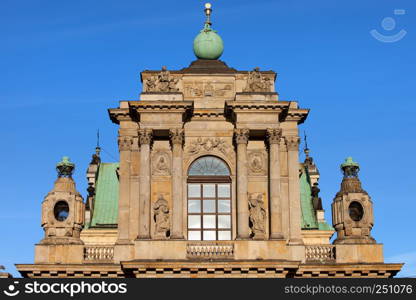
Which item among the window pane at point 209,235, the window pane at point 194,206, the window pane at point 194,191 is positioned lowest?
the window pane at point 209,235

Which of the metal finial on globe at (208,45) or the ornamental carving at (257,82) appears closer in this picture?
the ornamental carving at (257,82)

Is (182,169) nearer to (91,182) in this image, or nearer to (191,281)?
(191,281)

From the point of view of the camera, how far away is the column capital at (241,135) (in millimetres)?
45125

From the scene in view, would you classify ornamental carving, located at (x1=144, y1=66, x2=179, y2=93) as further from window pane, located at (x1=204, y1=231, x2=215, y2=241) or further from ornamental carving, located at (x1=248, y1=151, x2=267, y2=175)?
window pane, located at (x1=204, y1=231, x2=215, y2=241)

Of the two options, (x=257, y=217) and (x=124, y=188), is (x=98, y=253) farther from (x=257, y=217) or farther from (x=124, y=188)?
(x=257, y=217)

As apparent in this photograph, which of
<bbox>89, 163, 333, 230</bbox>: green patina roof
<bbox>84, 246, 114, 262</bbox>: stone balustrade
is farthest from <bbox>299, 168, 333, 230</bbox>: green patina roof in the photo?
<bbox>84, 246, 114, 262</bbox>: stone balustrade

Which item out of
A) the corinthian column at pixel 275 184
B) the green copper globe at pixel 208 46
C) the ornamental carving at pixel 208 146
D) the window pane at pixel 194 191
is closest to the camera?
the corinthian column at pixel 275 184

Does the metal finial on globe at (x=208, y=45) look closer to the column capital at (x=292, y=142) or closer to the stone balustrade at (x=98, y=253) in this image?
the column capital at (x=292, y=142)

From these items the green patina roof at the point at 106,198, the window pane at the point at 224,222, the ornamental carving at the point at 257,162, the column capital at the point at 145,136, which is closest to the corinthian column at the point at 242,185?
the ornamental carving at the point at 257,162

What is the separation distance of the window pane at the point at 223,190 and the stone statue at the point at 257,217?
1.43m

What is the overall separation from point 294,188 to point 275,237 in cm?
319

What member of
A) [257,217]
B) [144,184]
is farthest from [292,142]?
[144,184]

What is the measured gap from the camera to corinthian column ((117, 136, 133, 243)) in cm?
4444

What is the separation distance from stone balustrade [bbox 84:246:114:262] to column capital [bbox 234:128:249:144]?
8013 millimetres
